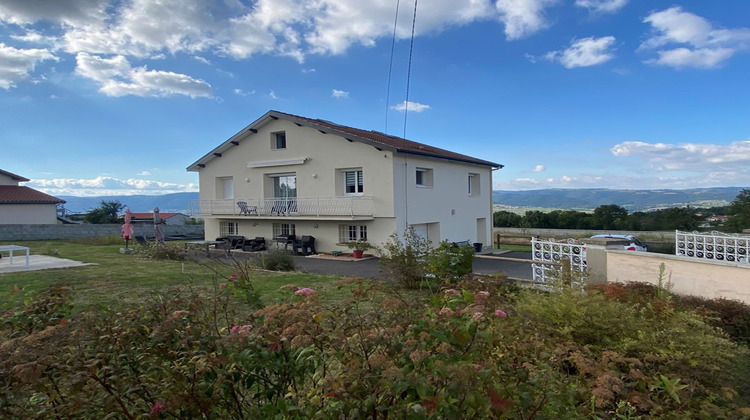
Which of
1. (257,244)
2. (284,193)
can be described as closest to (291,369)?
(257,244)

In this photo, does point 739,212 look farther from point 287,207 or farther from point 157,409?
point 157,409

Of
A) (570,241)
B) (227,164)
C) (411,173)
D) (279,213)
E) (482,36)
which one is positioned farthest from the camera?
(227,164)

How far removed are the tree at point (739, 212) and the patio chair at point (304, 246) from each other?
24068 mm

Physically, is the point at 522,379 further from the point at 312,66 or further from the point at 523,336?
the point at 312,66

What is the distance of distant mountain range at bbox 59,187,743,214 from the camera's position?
132ft

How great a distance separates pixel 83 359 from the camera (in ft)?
6.86

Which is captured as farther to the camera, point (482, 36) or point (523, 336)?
point (482, 36)

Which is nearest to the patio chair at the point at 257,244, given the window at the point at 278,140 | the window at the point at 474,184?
the window at the point at 278,140

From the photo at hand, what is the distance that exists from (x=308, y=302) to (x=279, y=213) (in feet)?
60.7

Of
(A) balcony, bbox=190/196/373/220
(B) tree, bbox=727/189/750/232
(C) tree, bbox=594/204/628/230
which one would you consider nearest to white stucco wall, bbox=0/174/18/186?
(A) balcony, bbox=190/196/373/220

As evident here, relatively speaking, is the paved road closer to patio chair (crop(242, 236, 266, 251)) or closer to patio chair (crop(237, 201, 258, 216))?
patio chair (crop(242, 236, 266, 251))

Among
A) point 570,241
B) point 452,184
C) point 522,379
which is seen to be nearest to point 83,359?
point 522,379

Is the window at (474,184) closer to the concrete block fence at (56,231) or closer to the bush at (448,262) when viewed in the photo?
the bush at (448,262)

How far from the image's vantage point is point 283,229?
21.8m
